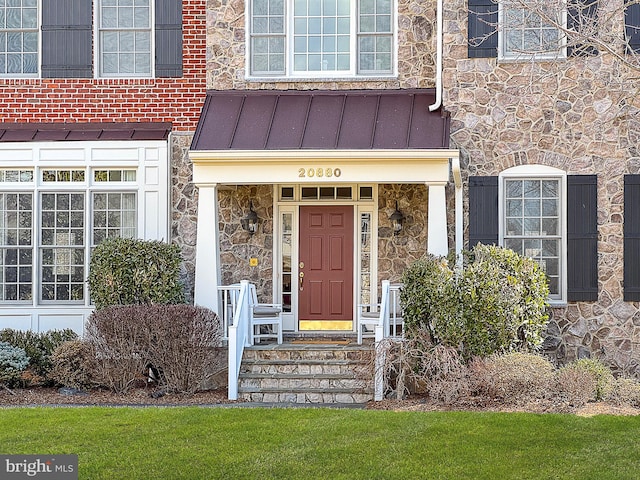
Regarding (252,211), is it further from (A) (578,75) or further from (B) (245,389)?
(A) (578,75)

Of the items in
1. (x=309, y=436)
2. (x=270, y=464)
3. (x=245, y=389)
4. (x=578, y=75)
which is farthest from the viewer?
(x=578, y=75)

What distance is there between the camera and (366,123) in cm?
1341

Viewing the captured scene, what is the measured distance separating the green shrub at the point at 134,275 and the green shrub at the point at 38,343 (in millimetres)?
877

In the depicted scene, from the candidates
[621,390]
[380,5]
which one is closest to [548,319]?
[621,390]

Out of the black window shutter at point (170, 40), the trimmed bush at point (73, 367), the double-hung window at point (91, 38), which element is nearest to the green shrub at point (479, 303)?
the trimmed bush at point (73, 367)

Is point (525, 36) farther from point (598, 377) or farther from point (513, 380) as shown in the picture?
point (513, 380)

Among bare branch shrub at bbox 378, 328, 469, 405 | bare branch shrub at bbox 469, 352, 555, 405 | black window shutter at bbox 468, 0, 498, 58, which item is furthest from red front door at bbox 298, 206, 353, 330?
bare branch shrub at bbox 469, 352, 555, 405

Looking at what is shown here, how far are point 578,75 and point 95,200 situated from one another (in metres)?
7.05

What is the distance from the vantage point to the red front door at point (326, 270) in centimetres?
1431

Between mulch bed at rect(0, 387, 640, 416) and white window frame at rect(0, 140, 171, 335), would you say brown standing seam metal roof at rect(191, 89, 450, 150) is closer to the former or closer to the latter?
white window frame at rect(0, 140, 171, 335)

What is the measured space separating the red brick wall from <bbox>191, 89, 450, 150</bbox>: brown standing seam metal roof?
0.48 meters

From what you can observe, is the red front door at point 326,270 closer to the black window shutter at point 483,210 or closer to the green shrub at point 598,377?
the black window shutter at point 483,210

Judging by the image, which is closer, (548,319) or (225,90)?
(548,319)

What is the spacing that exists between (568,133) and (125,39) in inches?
260
